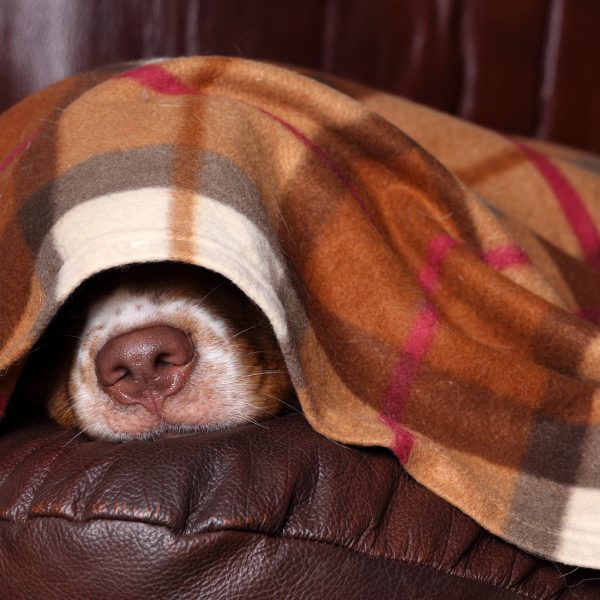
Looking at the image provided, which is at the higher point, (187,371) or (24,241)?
(24,241)

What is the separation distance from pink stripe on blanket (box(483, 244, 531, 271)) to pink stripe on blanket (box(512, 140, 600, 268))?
0.43 m

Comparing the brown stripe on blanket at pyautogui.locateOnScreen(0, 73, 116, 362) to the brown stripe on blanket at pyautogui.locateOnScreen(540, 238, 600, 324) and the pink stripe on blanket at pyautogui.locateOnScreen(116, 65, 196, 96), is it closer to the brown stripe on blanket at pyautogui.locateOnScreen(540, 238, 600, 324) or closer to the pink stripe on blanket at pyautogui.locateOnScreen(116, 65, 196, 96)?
the pink stripe on blanket at pyautogui.locateOnScreen(116, 65, 196, 96)

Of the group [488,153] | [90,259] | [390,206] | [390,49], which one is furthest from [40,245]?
[390,49]

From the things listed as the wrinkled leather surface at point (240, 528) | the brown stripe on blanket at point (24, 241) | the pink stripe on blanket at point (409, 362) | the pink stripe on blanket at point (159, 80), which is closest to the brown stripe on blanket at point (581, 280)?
the pink stripe on blanket at point (409, 362)

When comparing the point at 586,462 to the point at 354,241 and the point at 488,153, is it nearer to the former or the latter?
the point at 354,241

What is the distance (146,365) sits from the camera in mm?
1021

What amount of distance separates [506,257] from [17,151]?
690 mm

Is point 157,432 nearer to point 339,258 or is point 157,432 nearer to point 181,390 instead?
point 181,390

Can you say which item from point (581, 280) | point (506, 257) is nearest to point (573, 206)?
point (581, 280)

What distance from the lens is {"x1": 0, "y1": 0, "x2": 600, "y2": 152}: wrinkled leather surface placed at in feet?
5.98

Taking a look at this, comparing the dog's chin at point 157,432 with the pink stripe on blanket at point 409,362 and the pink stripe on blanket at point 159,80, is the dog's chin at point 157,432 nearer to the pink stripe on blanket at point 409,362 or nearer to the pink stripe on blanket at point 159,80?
the pink stripe on blanket at point 409,362

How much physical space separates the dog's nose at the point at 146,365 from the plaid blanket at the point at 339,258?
0.11 metres

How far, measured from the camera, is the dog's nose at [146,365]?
1020 mm

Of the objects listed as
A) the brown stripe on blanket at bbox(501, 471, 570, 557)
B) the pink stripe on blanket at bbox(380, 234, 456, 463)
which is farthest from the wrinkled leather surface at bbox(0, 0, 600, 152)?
the brown stripe on blanket at bbox(501, 471, 570, 557)
